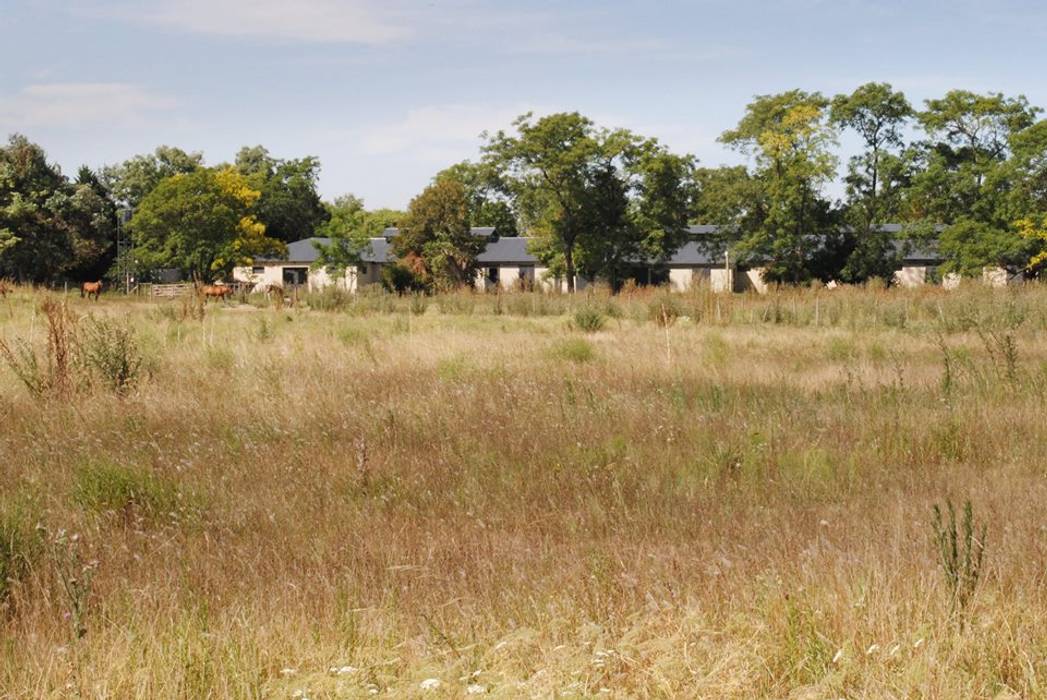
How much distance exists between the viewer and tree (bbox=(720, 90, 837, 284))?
53062 mm

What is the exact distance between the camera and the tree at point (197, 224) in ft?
196

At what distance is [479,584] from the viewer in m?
4.76

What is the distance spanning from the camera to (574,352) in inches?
587

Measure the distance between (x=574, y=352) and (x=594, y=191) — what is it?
44.5 m

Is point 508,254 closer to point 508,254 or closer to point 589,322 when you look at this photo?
point 508,254

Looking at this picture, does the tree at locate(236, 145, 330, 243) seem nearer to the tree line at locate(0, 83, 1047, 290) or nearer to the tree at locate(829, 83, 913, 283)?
the tree line at locate(0, 83, 1047, 290)

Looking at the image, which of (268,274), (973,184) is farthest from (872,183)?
(268,274)

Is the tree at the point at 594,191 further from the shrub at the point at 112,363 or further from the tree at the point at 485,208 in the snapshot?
the shrub at the point at 112,363

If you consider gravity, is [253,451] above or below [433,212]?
below

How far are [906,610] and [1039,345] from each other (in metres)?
14.8

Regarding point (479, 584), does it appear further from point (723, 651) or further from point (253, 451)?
point (253, 451)

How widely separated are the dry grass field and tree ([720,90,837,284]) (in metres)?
42.1

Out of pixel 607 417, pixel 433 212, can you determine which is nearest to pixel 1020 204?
pixel 433 212

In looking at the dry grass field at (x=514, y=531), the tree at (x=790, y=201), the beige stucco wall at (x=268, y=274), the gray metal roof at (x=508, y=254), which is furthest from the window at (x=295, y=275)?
the dry grass field at (x=514, y=531)
